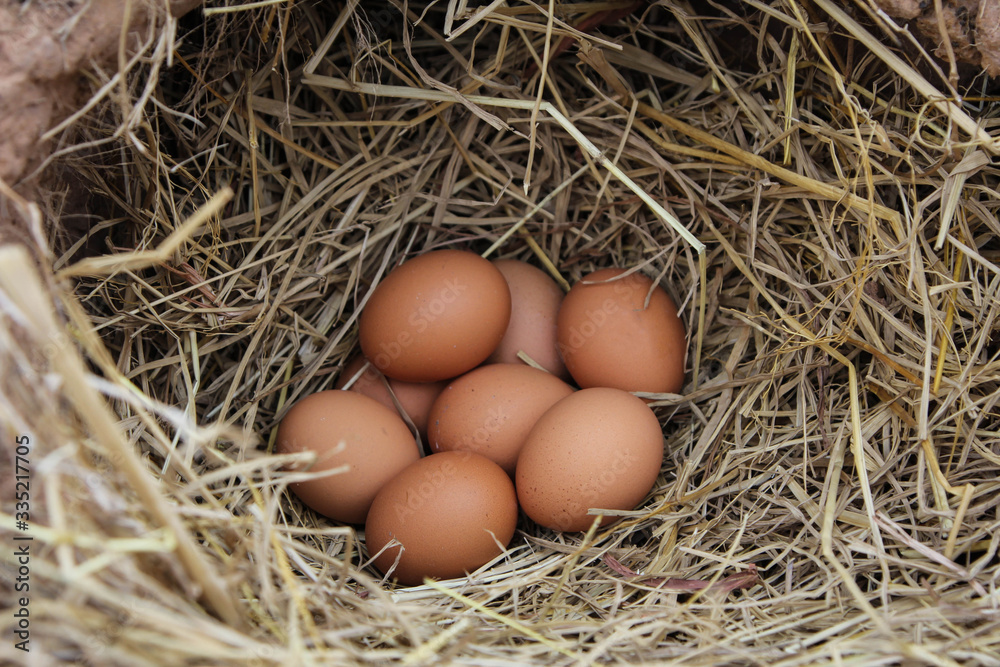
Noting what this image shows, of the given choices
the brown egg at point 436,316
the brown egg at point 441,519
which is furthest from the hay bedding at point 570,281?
the brown egg at point 436,316

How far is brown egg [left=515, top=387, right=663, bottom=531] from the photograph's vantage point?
147 centimetres

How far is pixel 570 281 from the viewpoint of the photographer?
1.96m

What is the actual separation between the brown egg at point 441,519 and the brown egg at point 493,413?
11 centimetres

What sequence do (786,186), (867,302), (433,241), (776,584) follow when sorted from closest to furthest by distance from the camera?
(776,584)
(867,302)
(786,186)
(433,241)

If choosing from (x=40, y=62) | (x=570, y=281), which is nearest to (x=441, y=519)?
(x=570, y=281)

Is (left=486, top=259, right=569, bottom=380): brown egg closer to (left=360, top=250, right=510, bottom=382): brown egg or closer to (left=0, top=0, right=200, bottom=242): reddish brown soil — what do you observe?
(left=360, top=250, right=510, bottom=382): brown egg

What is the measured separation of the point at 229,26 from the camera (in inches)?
58.9

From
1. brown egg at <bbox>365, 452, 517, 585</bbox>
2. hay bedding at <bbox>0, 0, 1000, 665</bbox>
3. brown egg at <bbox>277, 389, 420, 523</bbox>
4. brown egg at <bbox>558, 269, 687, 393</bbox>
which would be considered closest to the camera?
hay bedding at <bbox>0, 0, 1000, 665</bbox>

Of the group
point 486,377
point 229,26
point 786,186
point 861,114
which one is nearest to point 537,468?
point 486,377

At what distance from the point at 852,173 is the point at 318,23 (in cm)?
124

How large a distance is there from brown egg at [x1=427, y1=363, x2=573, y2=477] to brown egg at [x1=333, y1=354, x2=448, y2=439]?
13 centimetres

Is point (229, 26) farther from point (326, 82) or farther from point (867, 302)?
point (867, 302)

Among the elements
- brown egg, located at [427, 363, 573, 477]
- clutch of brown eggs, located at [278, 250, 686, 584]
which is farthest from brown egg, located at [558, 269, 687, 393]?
brown egg, located at [427, 363, 573, 477]

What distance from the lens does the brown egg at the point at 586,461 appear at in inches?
58.0
